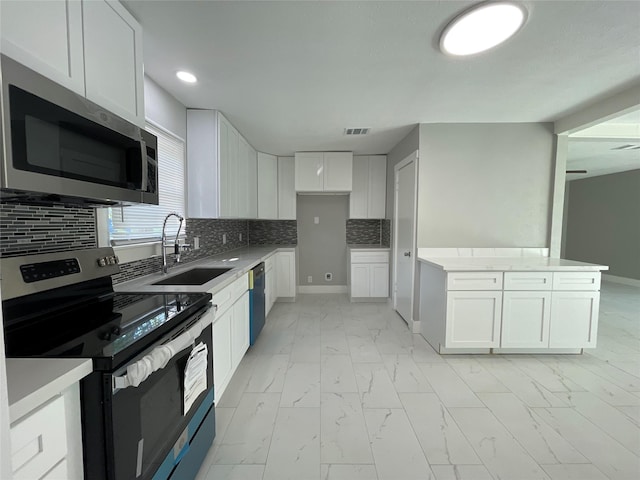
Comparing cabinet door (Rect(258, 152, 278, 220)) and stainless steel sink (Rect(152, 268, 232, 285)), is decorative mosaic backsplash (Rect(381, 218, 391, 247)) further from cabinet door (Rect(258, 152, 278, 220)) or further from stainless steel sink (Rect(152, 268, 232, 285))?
stainless steel sink (Rect(152, 268, 232, 285))

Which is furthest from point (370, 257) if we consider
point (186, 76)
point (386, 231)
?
point (186, 76)

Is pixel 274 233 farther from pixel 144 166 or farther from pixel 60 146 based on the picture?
pixel 60 146

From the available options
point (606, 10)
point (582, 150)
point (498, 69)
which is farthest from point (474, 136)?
point (582, 150)

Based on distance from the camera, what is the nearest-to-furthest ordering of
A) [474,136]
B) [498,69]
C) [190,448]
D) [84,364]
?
[84,364], [190,448], [498,69], [474,136]

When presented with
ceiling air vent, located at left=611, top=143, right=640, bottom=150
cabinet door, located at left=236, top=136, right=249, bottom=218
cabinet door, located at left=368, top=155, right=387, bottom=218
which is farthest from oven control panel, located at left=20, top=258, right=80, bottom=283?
ceiling air vent, located at left=611, top=143, right=640, bottom=150

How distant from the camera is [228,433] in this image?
1.67m

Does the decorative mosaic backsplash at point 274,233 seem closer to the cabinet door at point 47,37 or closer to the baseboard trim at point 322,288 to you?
the baseboard trim at point 322,288

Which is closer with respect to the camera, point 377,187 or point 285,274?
point 285,274

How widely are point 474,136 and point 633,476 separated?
9.49 feet

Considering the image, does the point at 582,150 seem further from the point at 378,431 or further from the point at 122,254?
the point at 122,254

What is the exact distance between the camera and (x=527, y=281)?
2516 mm

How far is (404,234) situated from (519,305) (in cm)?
142

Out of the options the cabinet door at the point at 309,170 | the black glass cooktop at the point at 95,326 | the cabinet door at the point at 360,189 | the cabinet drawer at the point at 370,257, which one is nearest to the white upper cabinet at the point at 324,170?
the cabinet door at the point at 309,170

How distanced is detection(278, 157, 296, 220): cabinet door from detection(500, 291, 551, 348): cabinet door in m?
3.16
